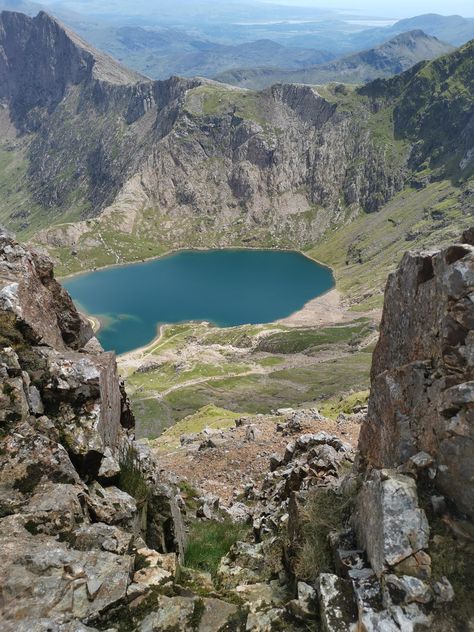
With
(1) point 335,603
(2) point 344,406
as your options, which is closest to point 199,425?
(2) point 344,406

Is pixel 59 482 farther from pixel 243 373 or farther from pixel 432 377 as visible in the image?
pixel 243 373

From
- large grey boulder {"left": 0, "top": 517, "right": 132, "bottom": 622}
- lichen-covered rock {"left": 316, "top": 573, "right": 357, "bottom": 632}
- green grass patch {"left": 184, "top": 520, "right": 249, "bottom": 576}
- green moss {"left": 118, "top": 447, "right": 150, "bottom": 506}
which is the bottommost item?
green grass patch {"left": 184, "top": 520, "right": 249, "bottom": 576}

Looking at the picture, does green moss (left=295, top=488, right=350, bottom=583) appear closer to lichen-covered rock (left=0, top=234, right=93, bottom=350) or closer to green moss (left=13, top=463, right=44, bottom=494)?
green moss (left=13, top=463, right=44, bottom=494)

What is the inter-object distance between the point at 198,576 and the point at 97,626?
520cm

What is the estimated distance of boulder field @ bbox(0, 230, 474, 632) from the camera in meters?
11.3

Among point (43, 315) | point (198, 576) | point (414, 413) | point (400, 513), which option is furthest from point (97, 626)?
point (43, 315)

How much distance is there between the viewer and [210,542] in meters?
22.5

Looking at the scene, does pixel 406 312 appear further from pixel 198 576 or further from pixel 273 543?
pixel 198 576

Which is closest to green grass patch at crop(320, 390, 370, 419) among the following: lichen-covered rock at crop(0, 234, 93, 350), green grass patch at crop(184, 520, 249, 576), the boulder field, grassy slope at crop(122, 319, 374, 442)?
grassy slope at crop(122, 319, 374, 442)

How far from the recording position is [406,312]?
19.6 meters

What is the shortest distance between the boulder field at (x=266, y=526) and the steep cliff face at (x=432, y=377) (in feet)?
0.18

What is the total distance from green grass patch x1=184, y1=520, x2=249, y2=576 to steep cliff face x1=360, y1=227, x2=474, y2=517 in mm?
7546

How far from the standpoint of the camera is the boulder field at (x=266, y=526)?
11328mm

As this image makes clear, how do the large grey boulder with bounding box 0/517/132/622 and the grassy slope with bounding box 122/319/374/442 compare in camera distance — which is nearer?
the large grey boulder with bounding box 0/517/132/622
